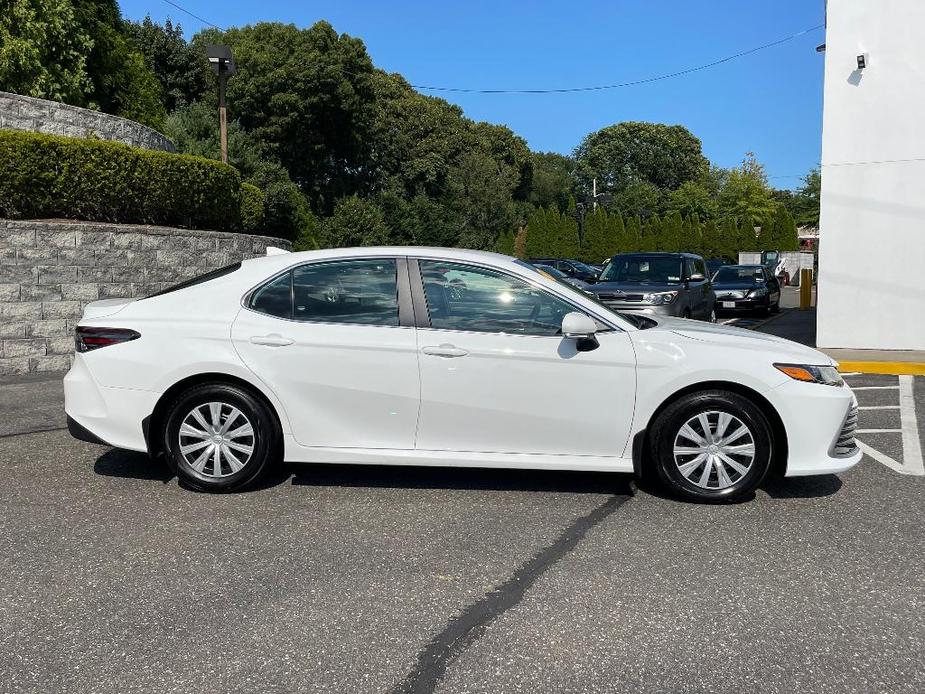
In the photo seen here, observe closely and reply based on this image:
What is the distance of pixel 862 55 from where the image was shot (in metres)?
12.0

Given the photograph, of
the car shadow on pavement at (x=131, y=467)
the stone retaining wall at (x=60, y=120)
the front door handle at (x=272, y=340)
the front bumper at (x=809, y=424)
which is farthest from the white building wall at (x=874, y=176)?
the stone retaining wall at (x=60, y=120)

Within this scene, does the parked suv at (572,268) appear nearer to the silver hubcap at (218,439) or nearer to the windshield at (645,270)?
the windshield at (645,270)

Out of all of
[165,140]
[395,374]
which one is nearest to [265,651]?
[395,374]

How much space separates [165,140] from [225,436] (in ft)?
39.6

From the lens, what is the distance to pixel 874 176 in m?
12.2

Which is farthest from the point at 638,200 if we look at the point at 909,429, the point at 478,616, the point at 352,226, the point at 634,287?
the point at 478,616

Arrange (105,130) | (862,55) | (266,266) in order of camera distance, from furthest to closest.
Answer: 1. (105,130)
2. (862,55)
3. (266,266)

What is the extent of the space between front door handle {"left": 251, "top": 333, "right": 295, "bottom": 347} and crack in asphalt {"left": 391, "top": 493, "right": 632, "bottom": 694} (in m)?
2.04

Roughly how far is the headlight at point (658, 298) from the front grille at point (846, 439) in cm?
768

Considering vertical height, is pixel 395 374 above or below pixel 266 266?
below

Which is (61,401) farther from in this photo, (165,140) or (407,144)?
(407,144)

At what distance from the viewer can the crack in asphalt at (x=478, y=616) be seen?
9.88ft

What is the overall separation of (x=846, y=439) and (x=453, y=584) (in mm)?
2748

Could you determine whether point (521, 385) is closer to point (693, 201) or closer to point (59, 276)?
point (59, 276)
